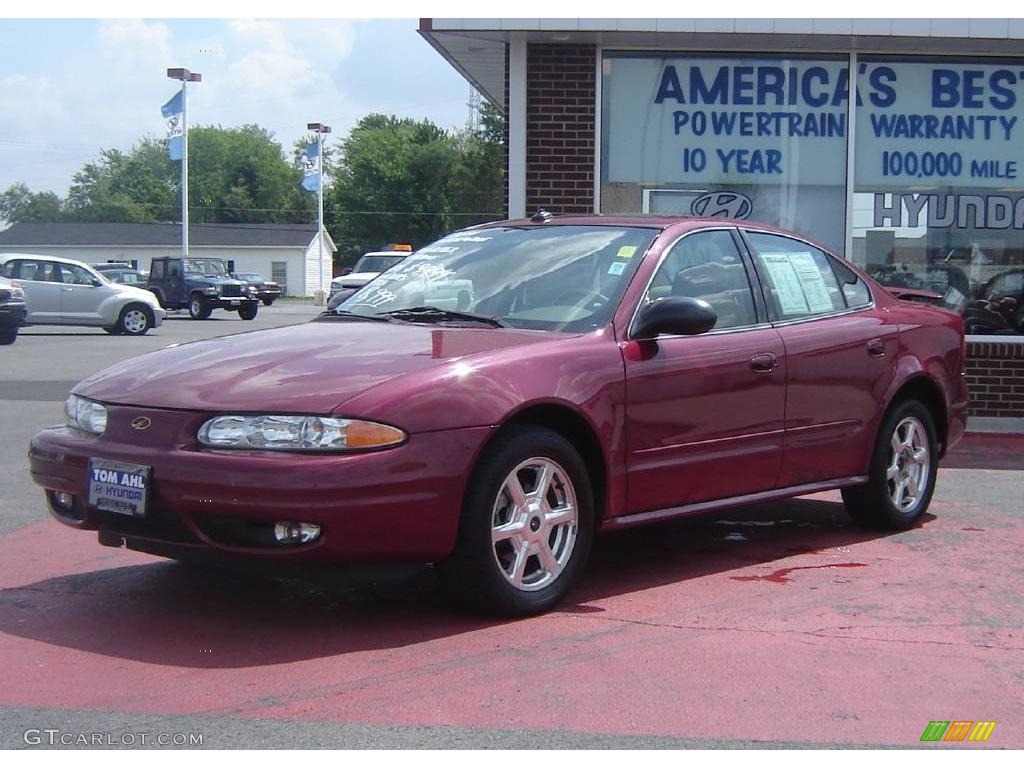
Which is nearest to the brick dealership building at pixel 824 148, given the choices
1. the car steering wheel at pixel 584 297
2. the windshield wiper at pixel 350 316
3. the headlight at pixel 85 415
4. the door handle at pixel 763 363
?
the windshield wiper at pixel 350 316

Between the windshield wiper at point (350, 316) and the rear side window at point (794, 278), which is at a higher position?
the rear side window at point (794, 278)

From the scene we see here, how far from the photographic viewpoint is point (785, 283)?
659cm

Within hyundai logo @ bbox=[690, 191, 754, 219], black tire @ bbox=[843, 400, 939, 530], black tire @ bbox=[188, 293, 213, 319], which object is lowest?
black tire @ bbox=[843, 400, 939, 530]

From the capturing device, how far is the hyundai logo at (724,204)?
39.4 ft

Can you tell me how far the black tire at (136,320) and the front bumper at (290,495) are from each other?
24185 mm

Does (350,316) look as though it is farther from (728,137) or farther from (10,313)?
(10,313)

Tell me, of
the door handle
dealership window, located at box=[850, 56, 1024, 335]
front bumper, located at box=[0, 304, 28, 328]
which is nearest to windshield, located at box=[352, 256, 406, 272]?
front bumper, located at box=[0, 304, 28, 328]

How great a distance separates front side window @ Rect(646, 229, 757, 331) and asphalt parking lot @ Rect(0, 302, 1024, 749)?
3.88ft

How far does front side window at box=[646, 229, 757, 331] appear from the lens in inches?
235

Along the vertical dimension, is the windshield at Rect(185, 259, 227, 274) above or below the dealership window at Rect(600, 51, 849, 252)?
below

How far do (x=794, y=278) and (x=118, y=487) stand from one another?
3527 mm

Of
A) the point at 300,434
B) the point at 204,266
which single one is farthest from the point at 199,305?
the point at 300,434

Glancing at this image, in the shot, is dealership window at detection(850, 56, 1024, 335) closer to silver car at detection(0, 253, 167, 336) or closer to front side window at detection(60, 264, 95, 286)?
silver car at detection(0, 253, 167, 336)
